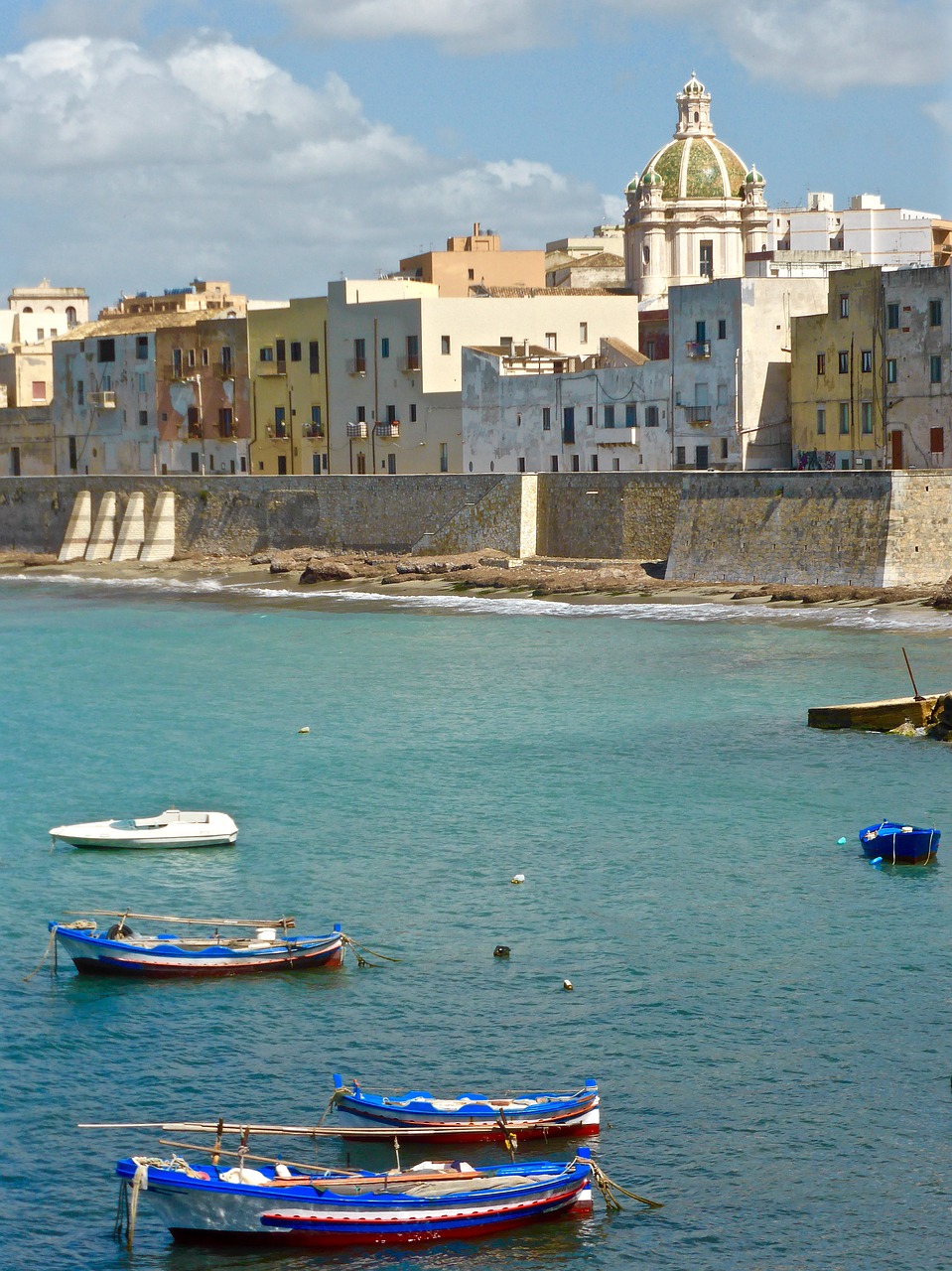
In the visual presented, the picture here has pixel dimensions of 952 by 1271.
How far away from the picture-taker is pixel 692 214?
9106cm

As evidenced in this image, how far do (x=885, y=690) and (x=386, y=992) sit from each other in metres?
19.6

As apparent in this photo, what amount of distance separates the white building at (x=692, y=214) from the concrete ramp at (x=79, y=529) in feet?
90.7

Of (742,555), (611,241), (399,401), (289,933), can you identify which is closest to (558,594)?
(742,555)

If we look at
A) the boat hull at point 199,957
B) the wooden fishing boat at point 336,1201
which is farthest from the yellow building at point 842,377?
the wooden fishing boat at point 336,1201

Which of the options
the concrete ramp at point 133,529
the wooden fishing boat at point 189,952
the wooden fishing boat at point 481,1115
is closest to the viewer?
the wooden fishing boat at point 481,1115

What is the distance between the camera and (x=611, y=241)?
346 ft

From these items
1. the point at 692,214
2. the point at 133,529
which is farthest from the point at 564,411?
the point at 692,214

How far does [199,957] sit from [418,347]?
4839 centimetres

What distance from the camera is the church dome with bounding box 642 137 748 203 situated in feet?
305

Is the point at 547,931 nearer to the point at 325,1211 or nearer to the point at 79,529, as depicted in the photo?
the point at 325,1211

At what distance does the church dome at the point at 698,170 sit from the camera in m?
93.1

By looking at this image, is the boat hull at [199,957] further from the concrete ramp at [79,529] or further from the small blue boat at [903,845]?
the concrete ramp at [79,529]

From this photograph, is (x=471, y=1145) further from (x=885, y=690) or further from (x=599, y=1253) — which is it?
(x=885, y=690)

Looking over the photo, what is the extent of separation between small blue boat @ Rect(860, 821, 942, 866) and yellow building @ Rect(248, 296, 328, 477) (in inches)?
1911
